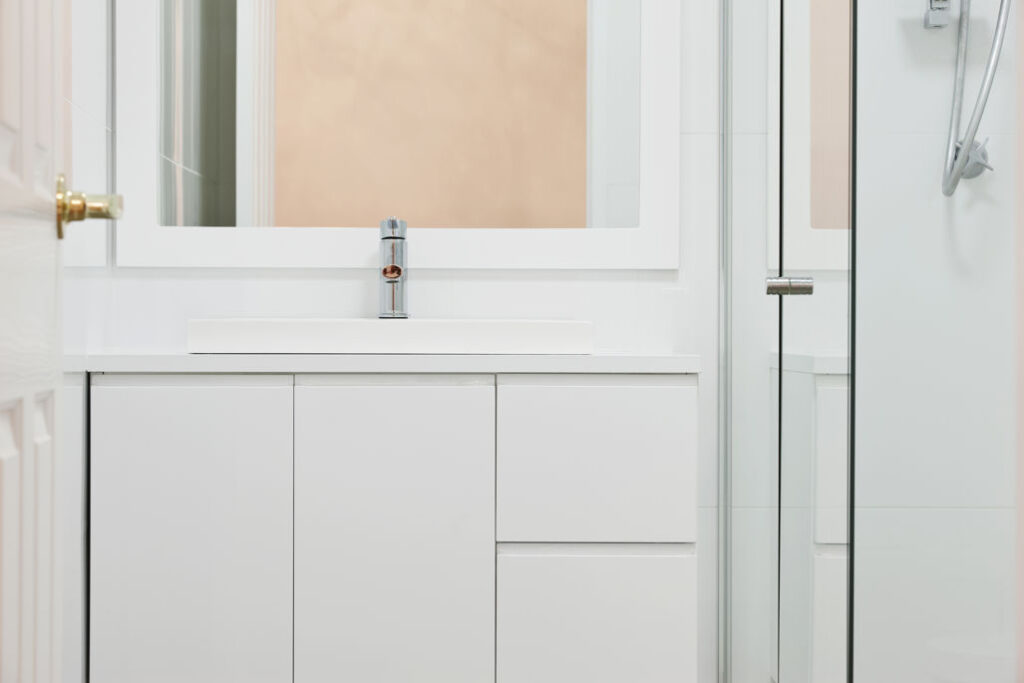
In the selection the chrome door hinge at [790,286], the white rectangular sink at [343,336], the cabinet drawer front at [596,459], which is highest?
the chrome door hinge at [790,286]

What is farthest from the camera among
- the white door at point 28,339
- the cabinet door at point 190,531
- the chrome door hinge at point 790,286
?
the cabinet door at point 190,531

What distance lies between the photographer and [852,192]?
2.63 ft

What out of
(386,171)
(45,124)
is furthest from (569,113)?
(45,124)

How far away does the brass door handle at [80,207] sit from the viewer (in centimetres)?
81

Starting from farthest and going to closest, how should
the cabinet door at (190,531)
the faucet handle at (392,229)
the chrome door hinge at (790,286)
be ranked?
the faucet handle at (392,229)
the cabinet door at (190,531)
the chrome door hinge at (790,286)

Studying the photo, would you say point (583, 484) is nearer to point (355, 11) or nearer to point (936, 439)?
point (936, 439)

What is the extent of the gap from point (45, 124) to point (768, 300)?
0.88 metres

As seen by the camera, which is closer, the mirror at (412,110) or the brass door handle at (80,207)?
the brass door handle at (80,207)

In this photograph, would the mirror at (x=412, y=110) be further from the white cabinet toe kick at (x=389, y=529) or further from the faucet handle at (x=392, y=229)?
the white cabinet toe kick at (x=389, y=529)

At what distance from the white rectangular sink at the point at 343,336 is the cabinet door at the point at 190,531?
12cm

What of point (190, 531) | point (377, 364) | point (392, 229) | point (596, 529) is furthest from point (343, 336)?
point (596, 529)

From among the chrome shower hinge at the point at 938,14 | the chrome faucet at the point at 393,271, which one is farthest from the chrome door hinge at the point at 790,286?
the chrome faucet at the point at 393,271

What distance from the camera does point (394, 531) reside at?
1244 millimetres

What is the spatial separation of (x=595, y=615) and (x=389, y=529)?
1.02ft
